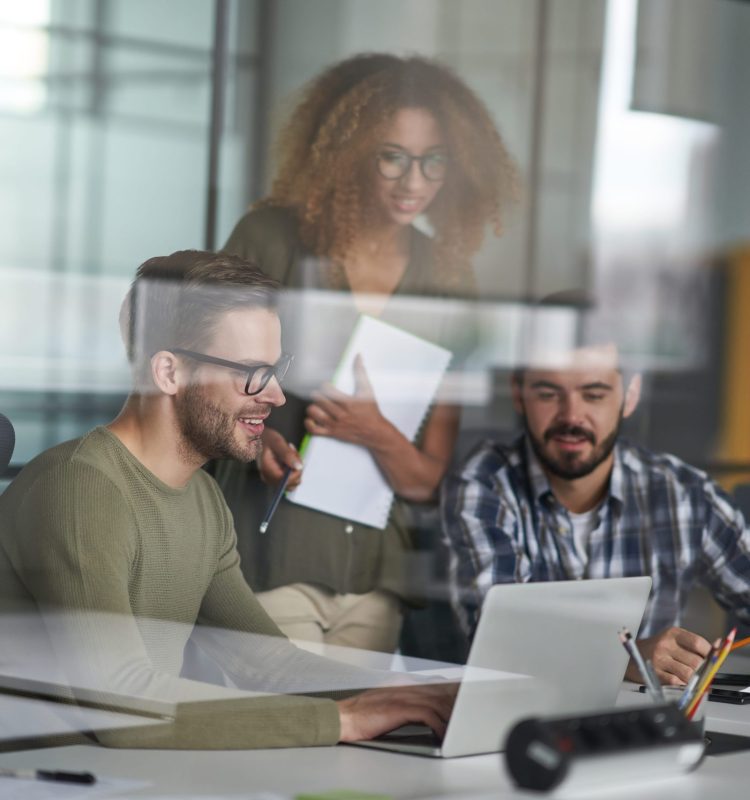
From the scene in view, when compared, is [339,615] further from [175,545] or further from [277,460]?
[175,545]

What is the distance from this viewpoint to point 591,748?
117cm

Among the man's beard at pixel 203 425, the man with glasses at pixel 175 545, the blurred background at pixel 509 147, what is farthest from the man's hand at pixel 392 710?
the blurred background at pixel 509 147

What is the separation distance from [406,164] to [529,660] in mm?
1415

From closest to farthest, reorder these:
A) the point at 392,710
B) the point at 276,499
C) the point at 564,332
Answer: the point at 392,710 < the point at 276,499 < the point at 564,332

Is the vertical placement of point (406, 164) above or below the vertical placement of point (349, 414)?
above

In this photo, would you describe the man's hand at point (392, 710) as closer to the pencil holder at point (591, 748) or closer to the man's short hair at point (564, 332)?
the pencil holder at point (591, 748)

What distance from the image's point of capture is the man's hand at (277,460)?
2.35 metres

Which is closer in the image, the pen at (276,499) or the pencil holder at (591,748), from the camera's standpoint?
the pencil holder at (591,748)

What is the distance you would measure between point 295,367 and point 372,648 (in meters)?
0.54

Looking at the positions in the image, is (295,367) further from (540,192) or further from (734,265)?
(734,265)

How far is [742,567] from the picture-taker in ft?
8.59

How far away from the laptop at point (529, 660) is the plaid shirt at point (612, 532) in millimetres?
1001

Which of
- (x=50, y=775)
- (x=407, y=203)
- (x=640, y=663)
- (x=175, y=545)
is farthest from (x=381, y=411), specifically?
(x=50, y=775)

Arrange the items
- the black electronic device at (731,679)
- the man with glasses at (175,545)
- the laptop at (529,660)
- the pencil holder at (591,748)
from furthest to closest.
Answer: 1. the black electronic device at (731,679)
2. the man with glasses at (175,545)
3. the laptop at (529,660)
4. the pencil holder at (591,748)
